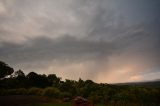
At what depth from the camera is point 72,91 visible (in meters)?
34.1

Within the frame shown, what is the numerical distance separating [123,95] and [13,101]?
11.1 meters

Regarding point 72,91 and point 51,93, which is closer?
point 51,93

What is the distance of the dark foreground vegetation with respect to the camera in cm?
2389

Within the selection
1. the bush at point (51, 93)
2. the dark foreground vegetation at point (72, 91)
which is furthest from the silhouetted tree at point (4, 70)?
the bush at point (51, 93)

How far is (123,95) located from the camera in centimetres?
2588

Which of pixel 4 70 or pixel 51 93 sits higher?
pixel 4 70

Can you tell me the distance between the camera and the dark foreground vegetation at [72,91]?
23.9 metres

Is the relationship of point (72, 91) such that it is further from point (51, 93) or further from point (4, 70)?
point (4, 70)

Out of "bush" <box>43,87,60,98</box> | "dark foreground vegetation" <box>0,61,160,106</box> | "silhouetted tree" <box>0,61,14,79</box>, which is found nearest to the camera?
"dark foreground vegetation" <box>0,61,160,106</box>

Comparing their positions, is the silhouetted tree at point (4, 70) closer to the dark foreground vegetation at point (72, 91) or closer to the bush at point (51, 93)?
the dark foreground vegetation at point (72, 91)

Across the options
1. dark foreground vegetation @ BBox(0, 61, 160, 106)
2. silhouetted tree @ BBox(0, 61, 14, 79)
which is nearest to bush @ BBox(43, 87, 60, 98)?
dark foreground vegetation @ BBox(0, 61, 160, 106)

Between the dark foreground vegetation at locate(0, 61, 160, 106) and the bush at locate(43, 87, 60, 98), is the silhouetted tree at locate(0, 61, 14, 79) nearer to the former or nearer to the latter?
the dark foreground vegetation at locate(0, 61, 160, 106)

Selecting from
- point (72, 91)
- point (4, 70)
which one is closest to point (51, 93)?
point (72, 91)

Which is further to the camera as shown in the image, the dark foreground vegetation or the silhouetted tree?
the silhouetted tree
